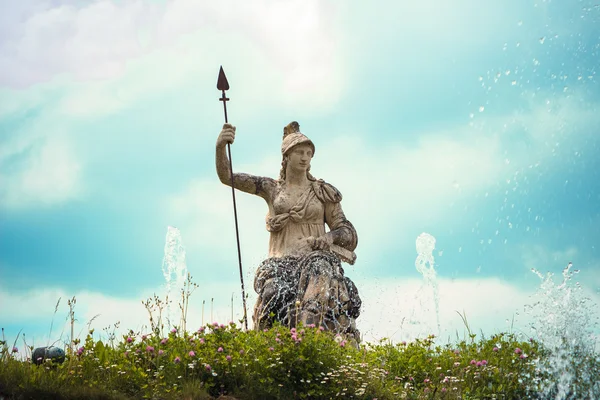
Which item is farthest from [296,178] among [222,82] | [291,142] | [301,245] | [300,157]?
[222,82]

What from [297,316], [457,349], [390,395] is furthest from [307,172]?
[390,395]

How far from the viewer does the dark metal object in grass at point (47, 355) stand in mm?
7039

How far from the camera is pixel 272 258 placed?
31.4ft

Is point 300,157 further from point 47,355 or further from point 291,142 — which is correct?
point 47,355

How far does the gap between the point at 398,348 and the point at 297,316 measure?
4.02ft

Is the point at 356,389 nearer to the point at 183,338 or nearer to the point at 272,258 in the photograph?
the point at 183,338

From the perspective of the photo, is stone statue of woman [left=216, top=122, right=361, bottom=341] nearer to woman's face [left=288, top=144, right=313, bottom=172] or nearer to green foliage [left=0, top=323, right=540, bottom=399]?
woman's face [left=288, top=144, right=313, bottom=172]

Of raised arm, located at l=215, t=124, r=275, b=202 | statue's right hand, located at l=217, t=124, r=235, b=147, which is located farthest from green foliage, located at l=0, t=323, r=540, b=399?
statue's right hand, located at l=217, t=124, r=235, b=147

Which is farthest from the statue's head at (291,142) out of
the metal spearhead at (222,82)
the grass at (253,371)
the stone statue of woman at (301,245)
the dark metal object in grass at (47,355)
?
the dark metal object in grass at (47,355)

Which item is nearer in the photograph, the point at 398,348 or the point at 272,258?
the point at 398,348

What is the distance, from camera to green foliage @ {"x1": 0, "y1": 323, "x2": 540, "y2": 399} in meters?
6.56

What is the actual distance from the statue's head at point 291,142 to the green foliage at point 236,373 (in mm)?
2828

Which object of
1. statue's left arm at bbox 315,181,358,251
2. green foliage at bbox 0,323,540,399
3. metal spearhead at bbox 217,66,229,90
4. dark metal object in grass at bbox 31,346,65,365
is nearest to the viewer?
green foliage at bbox 0,323,540,399

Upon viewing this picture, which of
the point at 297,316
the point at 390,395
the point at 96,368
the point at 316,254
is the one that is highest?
the point at 316,254
